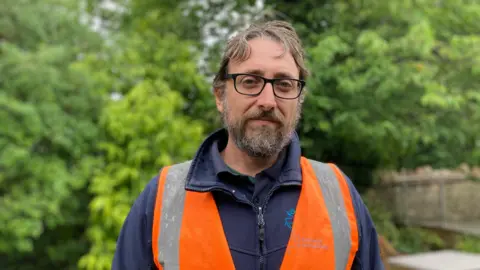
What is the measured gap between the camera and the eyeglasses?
1.71 meters

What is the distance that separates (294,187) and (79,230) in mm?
5454

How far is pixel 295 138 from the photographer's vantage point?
192cm

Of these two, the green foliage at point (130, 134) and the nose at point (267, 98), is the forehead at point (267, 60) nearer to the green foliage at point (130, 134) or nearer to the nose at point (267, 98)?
the nose at point (267, 98)

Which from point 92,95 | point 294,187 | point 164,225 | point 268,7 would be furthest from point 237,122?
point 268,7

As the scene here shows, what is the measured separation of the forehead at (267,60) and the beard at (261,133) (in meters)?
0.15

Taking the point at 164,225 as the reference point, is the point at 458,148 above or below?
below

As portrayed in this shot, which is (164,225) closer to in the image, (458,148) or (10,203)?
(10,203)

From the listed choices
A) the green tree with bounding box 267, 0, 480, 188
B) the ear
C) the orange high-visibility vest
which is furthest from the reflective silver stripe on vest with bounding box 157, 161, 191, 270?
the green tree with bounding box 267, 0, 480, 188

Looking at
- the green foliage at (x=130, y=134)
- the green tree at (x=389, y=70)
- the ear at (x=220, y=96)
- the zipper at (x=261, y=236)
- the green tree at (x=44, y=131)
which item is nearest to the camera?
the zipper at (x=261, y=236)

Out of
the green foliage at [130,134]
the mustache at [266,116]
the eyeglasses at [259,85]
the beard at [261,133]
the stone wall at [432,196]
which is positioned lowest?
the stone wall at [432,196]

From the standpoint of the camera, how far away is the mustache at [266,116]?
172 cm

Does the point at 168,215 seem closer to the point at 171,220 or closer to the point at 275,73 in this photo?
the point at 171,220

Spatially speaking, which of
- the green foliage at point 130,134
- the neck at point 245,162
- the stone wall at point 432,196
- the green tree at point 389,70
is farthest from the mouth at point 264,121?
the stone wall at point 432,196

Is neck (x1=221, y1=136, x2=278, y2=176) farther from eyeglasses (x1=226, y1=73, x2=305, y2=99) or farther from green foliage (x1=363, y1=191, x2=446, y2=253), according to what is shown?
green foliage (x1=363, y1=191, x2=446, y2=253)
